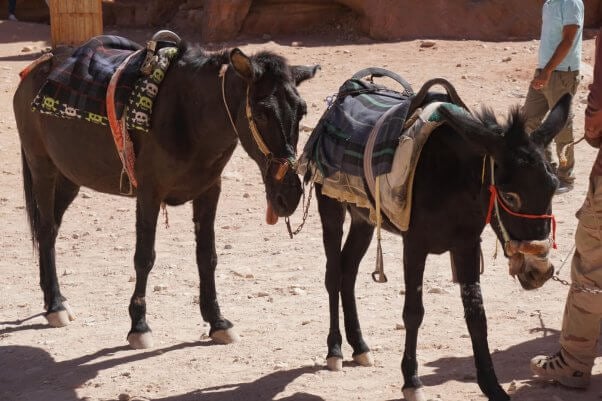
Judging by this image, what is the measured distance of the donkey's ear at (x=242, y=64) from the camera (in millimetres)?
5512

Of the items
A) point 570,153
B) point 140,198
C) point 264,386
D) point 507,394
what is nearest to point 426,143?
point 507,394

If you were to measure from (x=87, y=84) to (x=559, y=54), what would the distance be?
14.7 ft

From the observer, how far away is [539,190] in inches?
174

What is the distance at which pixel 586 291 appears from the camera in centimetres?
502

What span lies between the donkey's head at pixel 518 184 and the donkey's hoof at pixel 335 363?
58.9 inches

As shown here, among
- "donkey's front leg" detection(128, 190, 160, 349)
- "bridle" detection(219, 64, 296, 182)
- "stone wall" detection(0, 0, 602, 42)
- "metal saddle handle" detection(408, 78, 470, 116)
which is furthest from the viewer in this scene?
"stone wall" detection(0, 0, 602, 42)

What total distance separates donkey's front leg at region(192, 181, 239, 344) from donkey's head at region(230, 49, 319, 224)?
3.16ft

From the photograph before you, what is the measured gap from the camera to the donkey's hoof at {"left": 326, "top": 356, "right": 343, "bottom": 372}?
572 cm

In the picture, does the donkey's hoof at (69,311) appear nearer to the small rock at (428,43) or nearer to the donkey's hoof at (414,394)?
the donkey's hoof at (414,394)

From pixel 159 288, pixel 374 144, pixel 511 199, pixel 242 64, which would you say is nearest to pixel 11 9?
pixel 159 288

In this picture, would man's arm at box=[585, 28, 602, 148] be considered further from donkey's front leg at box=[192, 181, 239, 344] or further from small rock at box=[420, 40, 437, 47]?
small rock at box=[420, 40, 437, 47]

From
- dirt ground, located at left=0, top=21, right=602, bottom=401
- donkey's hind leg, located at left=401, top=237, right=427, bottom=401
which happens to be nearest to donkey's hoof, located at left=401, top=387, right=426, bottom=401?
donkey's hind leg, located at left=401, top=237, right=427, bottom=401

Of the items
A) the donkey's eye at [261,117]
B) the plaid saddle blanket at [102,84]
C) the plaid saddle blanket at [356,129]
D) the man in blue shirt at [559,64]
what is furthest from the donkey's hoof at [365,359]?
the man in blue shirt at [559,64]

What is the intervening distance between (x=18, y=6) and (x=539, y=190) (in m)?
18.6
